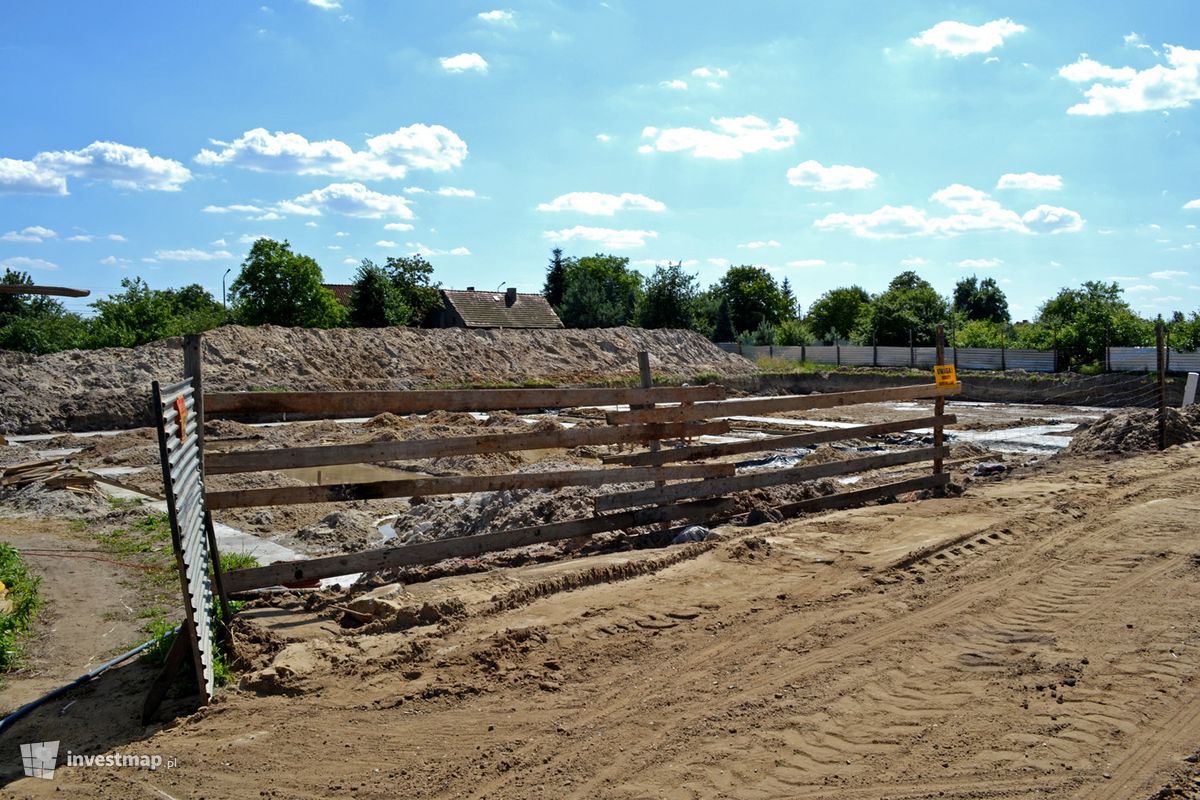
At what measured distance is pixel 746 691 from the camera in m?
4.38

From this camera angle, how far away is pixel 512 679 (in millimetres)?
4594

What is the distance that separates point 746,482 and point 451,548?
11.5 feet

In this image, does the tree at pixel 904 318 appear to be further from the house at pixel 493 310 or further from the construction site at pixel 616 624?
the construction site at pixel 616 624

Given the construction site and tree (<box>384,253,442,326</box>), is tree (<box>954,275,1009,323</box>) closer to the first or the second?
tree (<box>384,253,442,326</box>)

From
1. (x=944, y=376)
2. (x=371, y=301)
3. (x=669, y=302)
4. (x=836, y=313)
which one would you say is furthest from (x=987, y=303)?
(x=944, y=376)

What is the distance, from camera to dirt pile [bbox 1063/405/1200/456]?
45.0 ft

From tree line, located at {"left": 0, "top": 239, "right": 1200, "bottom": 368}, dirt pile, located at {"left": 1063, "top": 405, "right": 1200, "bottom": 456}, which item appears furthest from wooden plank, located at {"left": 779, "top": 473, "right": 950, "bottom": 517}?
tree line, located at {"left": 0, "top": 239, "right": 1200, "bottom": 368}

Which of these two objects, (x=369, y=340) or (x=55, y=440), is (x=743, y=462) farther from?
(x=369, y=340)

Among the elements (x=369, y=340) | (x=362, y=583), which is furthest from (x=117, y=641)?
(x=369, y=340)

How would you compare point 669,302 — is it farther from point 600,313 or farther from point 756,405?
point 756,405

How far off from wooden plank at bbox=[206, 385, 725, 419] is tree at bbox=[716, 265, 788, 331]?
218 ft

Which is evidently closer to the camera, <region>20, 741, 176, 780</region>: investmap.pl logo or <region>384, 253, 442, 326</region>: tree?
<region>20, 741, 176, 780</region>: investmap.pl logo

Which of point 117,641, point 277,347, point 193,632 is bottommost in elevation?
point 117,641

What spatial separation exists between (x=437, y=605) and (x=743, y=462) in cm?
1007
